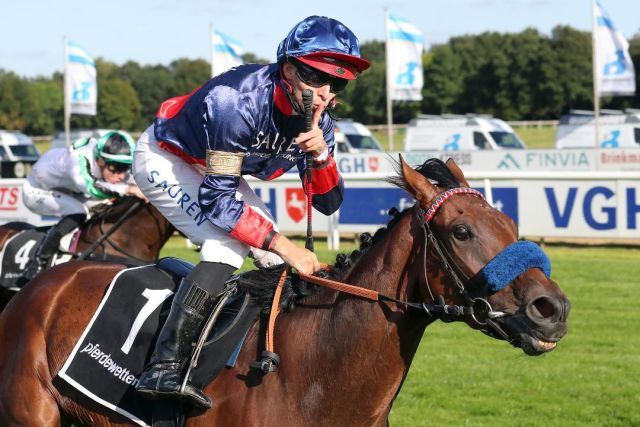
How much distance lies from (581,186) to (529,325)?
10.1 meters

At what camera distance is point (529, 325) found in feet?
9.93

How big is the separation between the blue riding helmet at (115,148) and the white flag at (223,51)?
1731 centimetres

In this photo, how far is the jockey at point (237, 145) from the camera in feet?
11.4

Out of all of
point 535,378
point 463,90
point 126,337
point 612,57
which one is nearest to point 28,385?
point 126,337

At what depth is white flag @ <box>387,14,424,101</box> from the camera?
25.4 meters

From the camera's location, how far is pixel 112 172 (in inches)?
304

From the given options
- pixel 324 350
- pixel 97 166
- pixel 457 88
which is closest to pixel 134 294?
pixel 324 350

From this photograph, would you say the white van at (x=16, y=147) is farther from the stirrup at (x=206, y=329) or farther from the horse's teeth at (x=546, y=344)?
the horse's teeth at (x=546, y=344)

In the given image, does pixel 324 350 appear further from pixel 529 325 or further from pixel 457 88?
pixel 457 88

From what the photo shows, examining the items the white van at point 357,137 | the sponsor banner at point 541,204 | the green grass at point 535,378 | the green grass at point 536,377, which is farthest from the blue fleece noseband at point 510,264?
the white van at point 357,137

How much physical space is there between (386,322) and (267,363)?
0.41 meters

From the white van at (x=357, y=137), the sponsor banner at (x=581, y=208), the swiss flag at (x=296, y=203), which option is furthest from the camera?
the white van at (x=357, y=137)

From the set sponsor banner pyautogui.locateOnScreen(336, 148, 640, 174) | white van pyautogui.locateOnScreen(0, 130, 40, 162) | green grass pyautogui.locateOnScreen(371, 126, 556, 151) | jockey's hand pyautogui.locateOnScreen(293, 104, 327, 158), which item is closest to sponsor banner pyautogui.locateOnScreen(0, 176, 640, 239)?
jockey's hand pyautogui.locateOnScreen(293, 104, 327, 158)

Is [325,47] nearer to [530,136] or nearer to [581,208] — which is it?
[581,208]
